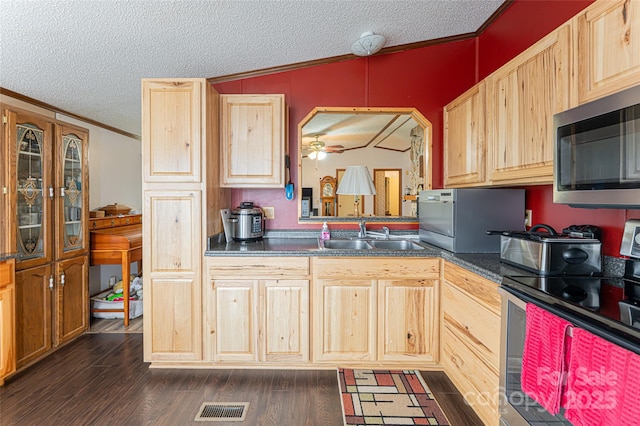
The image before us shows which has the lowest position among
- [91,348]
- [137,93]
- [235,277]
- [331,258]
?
[91,348]

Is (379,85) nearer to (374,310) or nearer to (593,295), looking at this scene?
(374,310)

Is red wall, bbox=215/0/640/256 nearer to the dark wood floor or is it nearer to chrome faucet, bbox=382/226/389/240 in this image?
chrome faucet, bbox=382/226/389/240

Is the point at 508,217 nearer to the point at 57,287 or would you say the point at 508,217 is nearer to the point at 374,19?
the point at 374,19

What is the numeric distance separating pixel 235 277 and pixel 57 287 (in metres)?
1.59

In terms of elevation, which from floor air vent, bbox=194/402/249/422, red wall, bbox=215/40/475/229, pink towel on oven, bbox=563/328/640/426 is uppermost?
red wall, bbox=215/40/475/229

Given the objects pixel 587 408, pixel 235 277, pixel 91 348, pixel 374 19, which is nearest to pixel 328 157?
pixel 374 19

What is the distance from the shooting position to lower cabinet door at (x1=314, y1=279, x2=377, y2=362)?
7.40 ft

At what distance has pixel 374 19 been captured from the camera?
7.61ft

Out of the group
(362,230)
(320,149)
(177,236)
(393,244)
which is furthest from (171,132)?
(393,244)

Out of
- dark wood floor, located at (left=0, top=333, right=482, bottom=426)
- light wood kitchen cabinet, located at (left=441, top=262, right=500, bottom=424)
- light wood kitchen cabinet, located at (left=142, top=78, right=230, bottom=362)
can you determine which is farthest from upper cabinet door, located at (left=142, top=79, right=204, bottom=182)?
light wood kitchen cabinet, located at (left=441, top=262, right=500, bottom=424)

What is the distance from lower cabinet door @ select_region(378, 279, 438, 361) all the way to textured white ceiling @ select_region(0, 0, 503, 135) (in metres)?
1.89

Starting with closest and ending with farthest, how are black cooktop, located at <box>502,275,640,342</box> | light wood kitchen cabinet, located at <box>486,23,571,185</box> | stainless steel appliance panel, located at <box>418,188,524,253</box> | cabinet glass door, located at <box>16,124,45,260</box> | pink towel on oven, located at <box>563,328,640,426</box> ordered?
pink towel on oven, located at <box>563,328,640,426</box> < black cooktop, located at <box>502,275,640,342</box> < light wood kitchen cabinet, located at <box>486,23,571,185</box> < stainless steel appliance panel, located at <box>418,188,524,253</box> < cabinet glass door, located at <box>16,124,45,260</box>

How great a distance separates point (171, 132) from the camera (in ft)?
7.49

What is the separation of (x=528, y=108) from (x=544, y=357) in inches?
48.0
